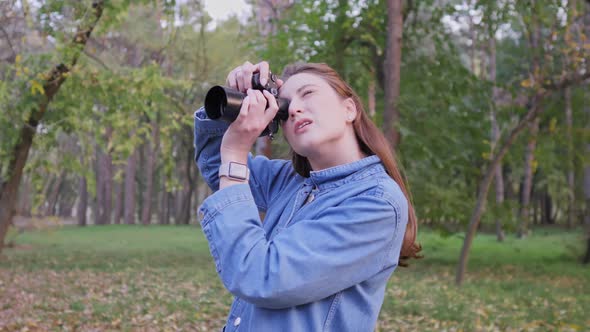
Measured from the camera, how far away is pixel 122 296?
26.9ft

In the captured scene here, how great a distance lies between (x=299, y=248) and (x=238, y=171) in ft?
0.93

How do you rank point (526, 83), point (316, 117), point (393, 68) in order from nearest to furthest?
1. point (316, 117)
2. point (526, 83)
3. point (393, 68)

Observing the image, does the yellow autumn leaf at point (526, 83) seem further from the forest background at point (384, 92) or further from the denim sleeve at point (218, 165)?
the denim sleeve at point (218, 165)

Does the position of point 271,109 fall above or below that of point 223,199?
above

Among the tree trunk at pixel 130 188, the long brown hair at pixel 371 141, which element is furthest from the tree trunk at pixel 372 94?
the tree trunk at pixel 130 188

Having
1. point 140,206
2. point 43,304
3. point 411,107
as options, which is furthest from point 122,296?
point 140,206

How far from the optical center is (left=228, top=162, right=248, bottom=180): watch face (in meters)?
1.54

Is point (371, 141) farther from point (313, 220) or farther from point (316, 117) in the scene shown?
point (313, 220)

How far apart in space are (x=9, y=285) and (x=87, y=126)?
267 centimetres

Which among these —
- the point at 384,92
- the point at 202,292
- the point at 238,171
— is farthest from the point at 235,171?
the point at 384,92

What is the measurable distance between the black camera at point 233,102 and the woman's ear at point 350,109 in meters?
0.17

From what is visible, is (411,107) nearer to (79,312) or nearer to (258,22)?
(79,312)

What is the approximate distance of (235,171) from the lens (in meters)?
1.54

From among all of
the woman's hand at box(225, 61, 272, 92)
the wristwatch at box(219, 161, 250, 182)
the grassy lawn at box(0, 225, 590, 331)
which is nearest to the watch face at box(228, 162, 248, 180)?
the wristwatch at box(219, 161, 250, 182)
